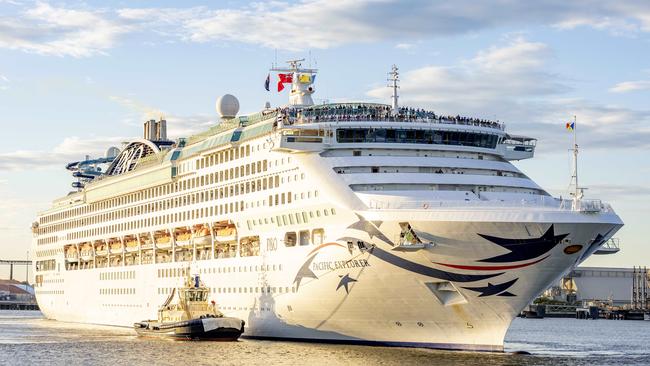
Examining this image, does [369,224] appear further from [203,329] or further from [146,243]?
[146,243]

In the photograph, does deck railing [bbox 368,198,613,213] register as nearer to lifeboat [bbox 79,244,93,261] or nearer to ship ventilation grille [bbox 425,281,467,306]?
ship ventilation grille [bbox 425,281,467,306]

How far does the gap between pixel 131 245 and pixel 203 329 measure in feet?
63.9

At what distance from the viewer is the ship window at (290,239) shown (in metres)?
49.8

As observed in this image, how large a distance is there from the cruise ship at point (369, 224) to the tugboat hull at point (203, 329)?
1.13 m

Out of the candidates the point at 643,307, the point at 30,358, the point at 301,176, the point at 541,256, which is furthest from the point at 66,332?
the point at 643,307

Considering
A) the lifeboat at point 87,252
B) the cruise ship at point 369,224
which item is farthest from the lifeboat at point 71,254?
the cruise ship at point 369,224

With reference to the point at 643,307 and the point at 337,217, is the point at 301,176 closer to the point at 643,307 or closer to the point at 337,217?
the point at 337,217

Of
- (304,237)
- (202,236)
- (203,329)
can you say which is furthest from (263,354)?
(202,236)

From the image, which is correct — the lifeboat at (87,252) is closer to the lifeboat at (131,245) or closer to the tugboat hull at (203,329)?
the lifeboat at (131,245)

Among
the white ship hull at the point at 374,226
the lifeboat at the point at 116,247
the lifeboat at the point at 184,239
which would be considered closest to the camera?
the white ship hull at the point at 374,226

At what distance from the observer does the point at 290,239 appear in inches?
1976

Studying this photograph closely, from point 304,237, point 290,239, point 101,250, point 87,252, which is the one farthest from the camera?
point 87,252

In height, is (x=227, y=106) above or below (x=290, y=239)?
above

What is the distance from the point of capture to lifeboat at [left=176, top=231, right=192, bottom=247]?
2436 inches
